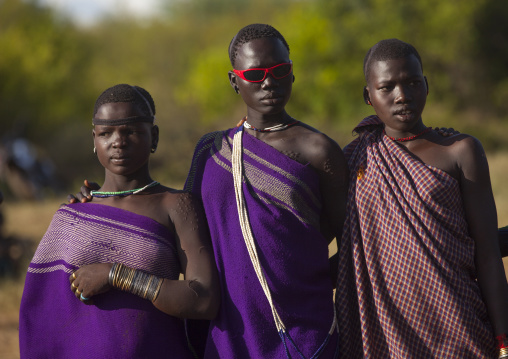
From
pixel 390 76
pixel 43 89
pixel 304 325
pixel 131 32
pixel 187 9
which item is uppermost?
pixel 187 9

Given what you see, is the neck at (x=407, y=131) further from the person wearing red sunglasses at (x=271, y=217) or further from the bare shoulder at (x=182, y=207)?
the bare shoulder at (x=182, y=207)

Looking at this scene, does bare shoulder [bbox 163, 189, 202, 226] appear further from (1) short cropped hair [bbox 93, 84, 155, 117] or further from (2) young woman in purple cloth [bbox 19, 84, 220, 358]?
(1) short cropped hair [bbox 93, 84, 155, 117]

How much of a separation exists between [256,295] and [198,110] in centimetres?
2416

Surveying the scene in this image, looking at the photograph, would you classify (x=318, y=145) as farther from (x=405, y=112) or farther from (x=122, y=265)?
(x=122, y=265)

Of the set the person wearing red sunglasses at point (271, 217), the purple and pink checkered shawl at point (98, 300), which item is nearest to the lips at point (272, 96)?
the person wearing red sunglasses at point (271, 217)

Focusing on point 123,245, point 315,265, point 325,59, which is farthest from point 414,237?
point 325,59

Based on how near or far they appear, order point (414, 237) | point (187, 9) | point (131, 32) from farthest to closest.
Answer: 1. point (187, 9)
2. point (131, 32)
3. point (414, 237)

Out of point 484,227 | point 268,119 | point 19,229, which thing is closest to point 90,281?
point 268,119

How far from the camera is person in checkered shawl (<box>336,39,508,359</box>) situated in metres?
2.52

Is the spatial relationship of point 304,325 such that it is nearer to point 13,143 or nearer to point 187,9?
point 13,143

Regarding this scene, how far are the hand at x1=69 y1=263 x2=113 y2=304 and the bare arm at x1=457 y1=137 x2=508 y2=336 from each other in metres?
1.39

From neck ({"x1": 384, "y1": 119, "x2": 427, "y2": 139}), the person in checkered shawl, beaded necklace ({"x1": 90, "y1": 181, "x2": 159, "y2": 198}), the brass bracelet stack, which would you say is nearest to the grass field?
beaded necklace ({"x1": 90, "y1": 181, "x2": 159, "y2": 198})

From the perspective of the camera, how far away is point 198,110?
86.6ft

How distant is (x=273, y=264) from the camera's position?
2.54 meters
